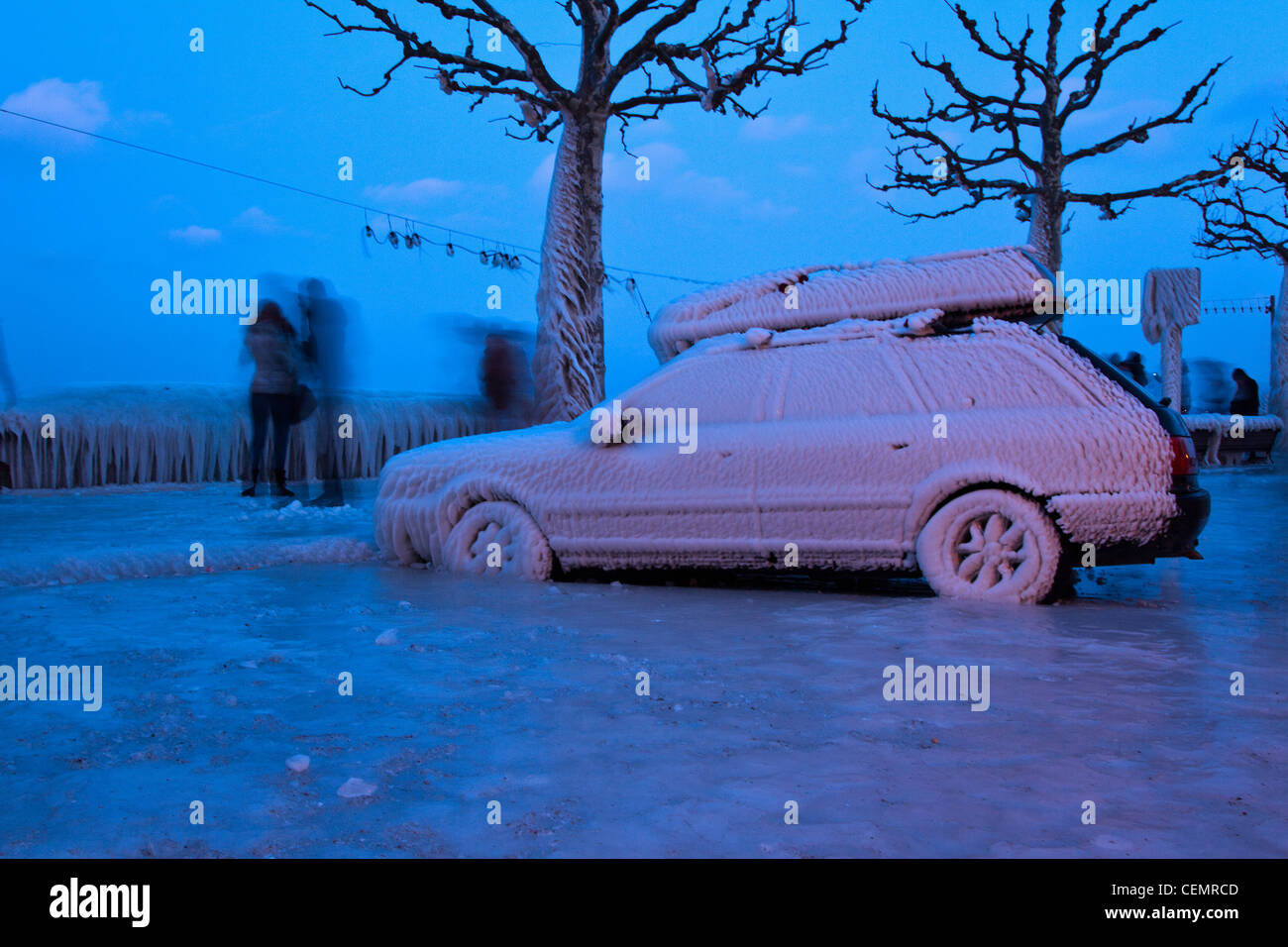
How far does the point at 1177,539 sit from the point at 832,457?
1.48 m

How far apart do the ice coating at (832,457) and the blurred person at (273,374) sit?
171 inches

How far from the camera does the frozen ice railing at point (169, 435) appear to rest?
36.4ft

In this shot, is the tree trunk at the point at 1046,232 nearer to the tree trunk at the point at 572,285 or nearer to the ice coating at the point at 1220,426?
the ice coating at the point at 1220,426

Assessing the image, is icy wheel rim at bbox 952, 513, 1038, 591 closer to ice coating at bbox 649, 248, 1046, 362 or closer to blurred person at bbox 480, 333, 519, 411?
ice coating at bbox 649, 248, 1046, 362

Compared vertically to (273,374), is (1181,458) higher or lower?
lower

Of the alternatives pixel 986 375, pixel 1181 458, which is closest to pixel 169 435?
pixel 986 375

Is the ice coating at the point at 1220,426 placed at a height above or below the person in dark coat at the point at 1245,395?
below

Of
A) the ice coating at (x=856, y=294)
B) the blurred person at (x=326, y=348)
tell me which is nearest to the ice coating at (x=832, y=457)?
the ice coating at (x=856, y=294)

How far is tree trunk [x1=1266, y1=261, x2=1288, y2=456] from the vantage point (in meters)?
19.2

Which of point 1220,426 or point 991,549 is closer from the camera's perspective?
point 991,549

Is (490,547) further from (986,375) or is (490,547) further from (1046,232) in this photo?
(1046,232)

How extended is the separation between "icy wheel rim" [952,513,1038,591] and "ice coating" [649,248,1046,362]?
1.11 metres

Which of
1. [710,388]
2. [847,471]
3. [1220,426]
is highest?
[1220,426]

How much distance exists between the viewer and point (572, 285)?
421 inches
